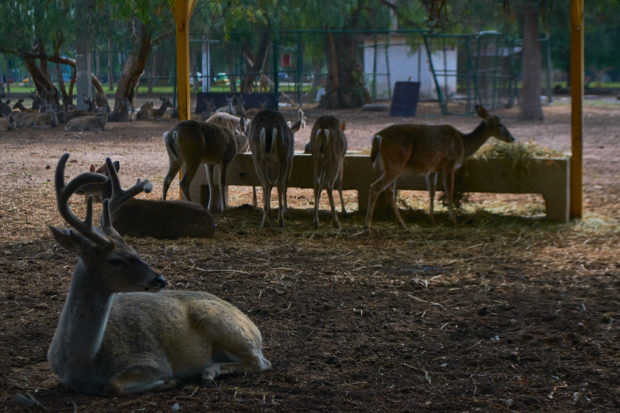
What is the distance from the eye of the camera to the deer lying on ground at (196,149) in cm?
1001

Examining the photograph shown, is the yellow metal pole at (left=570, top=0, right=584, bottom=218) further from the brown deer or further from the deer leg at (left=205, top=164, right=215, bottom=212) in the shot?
the brown deer

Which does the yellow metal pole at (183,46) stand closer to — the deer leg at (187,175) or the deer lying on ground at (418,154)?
the deer leg at (187,175)

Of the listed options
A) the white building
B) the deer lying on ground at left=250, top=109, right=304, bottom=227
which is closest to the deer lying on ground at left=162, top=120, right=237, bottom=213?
the deer lying on ground at left=250, top=109, right=304, bottom=227

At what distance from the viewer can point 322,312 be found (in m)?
6.10

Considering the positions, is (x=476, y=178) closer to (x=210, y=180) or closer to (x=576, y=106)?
(x=576, y=106)

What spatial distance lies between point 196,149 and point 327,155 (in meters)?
1.66

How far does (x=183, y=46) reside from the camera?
10344 millimetres

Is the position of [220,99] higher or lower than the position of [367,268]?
higher

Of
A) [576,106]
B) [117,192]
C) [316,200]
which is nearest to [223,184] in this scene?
[316,200]

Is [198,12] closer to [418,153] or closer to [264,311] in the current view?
[418,153]

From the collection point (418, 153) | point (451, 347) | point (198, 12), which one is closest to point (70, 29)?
point (198, 12)

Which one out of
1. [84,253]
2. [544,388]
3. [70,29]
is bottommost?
[544,388]

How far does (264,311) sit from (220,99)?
21.6 m

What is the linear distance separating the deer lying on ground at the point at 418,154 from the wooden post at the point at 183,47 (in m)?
2.64
